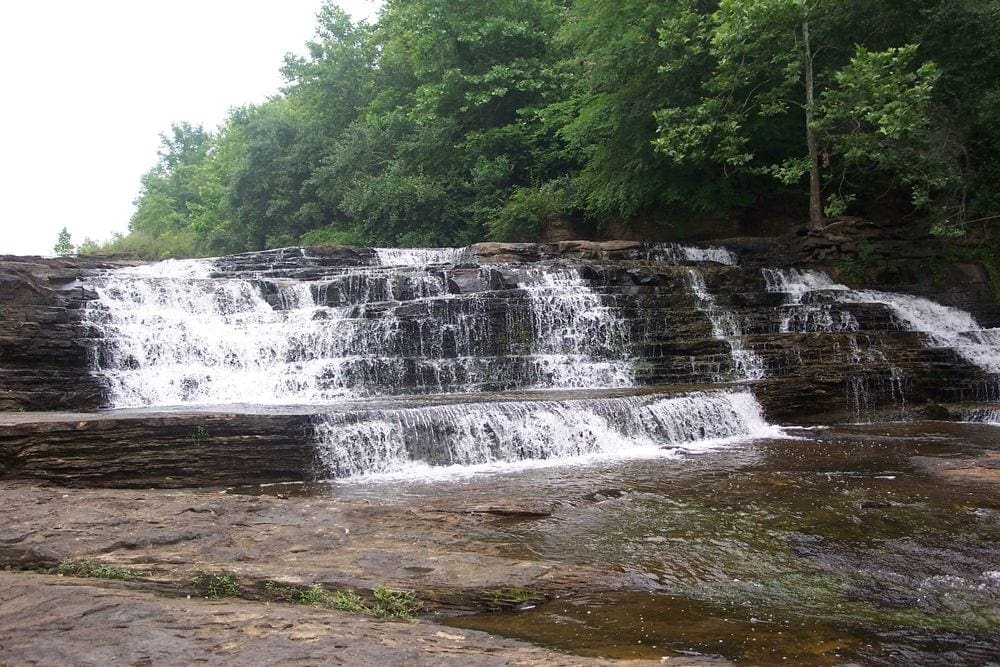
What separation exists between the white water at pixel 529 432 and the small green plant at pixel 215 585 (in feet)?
14.2

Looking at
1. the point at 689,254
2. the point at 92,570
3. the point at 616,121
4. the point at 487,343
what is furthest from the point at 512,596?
the point at 616,121

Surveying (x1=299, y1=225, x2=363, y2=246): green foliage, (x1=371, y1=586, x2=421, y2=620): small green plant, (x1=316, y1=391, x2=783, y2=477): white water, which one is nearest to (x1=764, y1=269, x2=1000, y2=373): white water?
(x1=316, y1=391, x2=783, y2=477): white water

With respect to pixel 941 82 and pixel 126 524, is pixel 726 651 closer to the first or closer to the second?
pixel 126 524

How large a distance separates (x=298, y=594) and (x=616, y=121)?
1667 cm

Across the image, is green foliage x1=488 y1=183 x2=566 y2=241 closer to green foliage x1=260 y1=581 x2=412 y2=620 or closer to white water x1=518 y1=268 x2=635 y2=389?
white water x1=518 y1=268 x2=635 y2=389

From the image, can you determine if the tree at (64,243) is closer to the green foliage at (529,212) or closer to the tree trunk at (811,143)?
the green foliage at (529,212)

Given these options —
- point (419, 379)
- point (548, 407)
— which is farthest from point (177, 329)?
point (548, 407)

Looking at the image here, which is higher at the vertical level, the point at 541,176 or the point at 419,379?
the point at 541,176

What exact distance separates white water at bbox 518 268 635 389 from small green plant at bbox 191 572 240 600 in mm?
9000

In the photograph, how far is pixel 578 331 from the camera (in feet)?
44.6

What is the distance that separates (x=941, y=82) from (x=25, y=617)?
59.2ft

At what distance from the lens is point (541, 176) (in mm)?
23625

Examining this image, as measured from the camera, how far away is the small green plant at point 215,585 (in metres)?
3.80

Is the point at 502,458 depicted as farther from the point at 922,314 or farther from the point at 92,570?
the point at 922,314
